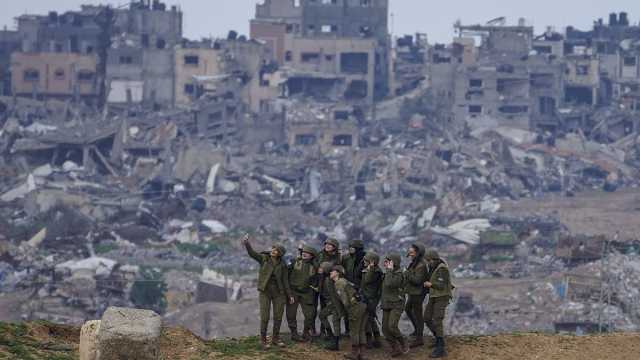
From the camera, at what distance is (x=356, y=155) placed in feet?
223

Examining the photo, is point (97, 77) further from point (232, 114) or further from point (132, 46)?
point (232, 114)

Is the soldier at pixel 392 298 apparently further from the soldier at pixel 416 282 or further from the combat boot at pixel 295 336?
the combat boot at pixel 295 336

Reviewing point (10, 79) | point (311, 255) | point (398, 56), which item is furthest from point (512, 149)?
point (311, 255)

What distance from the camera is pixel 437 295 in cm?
1619

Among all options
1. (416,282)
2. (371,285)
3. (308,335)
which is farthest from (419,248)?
(308,335)

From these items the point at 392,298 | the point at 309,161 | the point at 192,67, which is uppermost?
the point at 192,67

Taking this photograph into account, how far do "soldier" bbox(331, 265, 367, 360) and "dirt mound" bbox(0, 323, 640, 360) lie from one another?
0.18 m

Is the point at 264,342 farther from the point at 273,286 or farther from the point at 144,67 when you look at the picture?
the point at 144,67

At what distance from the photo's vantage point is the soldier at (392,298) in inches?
631

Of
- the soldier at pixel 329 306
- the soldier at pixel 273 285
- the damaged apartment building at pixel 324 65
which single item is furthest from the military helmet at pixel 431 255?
the damaged apartment building at pixel 324 65

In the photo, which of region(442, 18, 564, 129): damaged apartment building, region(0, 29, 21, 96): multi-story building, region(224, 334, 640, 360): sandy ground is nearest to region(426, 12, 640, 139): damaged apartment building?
region(442, 18, 564, 129): damaged apartment building

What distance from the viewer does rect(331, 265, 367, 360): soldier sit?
1597cm

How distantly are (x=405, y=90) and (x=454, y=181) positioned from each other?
2249 cm

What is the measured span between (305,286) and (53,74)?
6463cm
